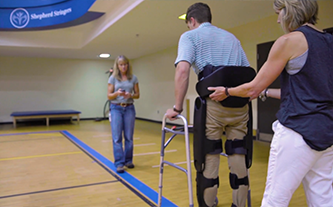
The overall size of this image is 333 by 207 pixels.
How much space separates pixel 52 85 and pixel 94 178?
27.5ft

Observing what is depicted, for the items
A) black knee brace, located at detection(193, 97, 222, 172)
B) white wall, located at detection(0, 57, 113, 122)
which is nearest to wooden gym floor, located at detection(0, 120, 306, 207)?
black knee brace, located at detection(193, 97, 222, 172)

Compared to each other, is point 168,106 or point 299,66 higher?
point 299,66

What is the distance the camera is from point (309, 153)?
116 centimetres

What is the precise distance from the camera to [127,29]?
6.16 meters

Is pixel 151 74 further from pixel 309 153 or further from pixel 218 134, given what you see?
pixel 309 153

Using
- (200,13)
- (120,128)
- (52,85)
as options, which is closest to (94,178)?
(120,128)

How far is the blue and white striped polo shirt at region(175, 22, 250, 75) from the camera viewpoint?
5.76 ft

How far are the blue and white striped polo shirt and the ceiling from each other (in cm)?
271

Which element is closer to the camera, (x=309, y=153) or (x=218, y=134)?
(x=309, y=153)

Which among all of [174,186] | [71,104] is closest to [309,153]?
[174,186]

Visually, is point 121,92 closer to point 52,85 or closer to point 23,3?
point 23,3

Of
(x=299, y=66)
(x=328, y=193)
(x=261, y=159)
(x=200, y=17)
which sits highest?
(x=200, y=17)

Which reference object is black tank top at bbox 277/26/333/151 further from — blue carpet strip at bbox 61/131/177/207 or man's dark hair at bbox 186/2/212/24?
blue carpet strip at bbox 61/131/177/207

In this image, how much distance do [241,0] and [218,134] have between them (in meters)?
3.10
